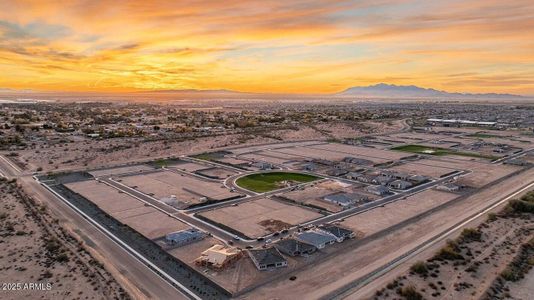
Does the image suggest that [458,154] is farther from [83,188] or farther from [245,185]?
[83,188]

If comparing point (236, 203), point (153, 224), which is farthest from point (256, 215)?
point (153, 224)

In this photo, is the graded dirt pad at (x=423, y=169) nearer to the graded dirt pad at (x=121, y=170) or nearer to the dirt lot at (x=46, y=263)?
the graded dirt pad at (x=121, y=170)

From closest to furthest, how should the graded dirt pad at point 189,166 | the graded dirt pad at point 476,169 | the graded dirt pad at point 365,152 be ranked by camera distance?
the graded dirt pad at point 476,169 < the graded dirt pad at point 189,166 < the graded dirt pad at point 365,152

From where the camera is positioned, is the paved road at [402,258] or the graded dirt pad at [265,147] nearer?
the paved road at [402,258]

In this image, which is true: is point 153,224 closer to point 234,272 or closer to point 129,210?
point 129,210

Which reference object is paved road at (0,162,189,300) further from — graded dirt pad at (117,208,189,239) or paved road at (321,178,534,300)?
paved road at (321,178,534,300)

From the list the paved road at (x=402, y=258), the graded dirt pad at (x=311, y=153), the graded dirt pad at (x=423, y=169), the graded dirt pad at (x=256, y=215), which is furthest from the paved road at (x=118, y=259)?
the graded dirt pad at (x=423, y=169)

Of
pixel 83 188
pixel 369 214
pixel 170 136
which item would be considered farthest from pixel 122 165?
pixel 369 214
